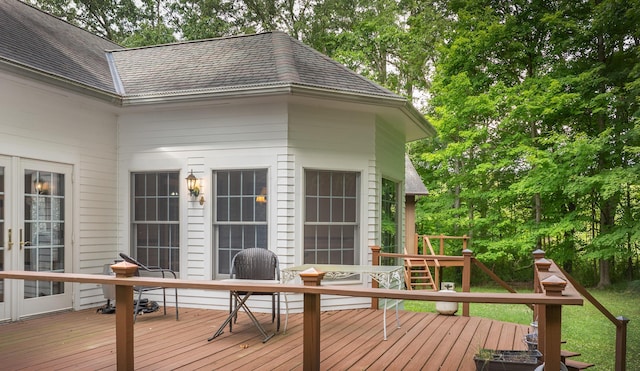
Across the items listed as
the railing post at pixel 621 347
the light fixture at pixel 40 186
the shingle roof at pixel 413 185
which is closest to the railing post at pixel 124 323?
the light fixture at pixel 40 186

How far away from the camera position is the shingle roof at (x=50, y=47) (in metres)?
5.96

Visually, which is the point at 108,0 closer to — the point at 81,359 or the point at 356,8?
the point at 356,8

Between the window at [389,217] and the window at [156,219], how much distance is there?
128 inches

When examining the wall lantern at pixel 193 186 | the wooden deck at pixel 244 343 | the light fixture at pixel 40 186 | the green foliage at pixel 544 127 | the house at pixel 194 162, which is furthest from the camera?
the green foliage at pixel 544 127

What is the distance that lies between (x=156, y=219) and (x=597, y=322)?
305 inches

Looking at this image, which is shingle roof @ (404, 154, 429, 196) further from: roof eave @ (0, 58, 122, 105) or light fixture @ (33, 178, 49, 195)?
light fixture @ (33, 178, 49, 195)

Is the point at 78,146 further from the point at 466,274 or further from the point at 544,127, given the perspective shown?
the point at 544,127

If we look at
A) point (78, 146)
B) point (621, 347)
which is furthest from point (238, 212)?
point (621, 347)

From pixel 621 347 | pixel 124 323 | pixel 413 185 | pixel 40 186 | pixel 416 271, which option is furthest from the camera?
pixel 413 185

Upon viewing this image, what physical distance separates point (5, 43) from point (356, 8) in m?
14.8

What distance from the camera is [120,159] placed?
7.33 m

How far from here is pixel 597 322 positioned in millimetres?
8656

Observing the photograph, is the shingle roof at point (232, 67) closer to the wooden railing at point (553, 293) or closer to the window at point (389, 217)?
the window at point (389, 217)

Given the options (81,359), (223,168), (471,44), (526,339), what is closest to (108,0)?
(471,44)
